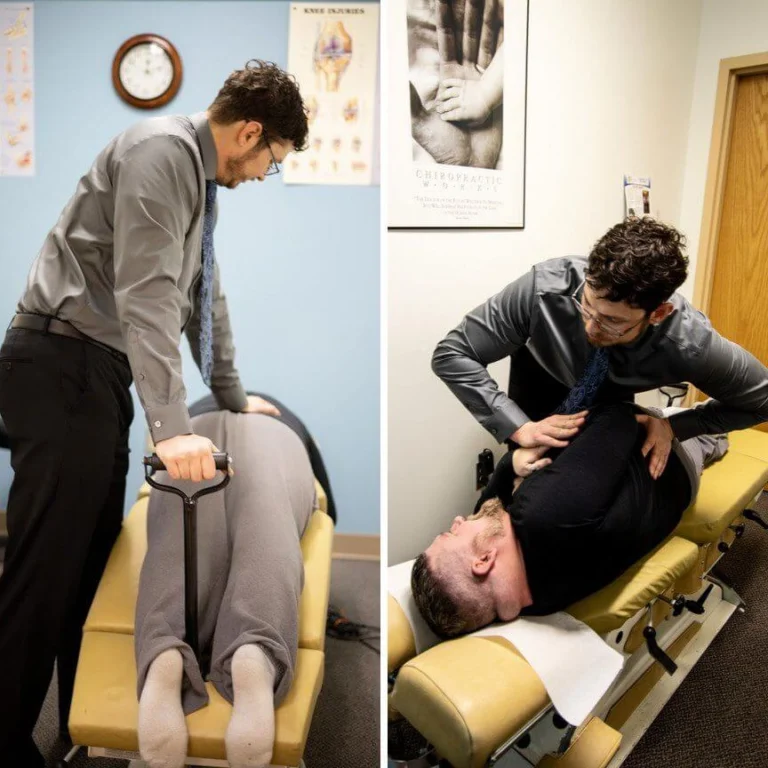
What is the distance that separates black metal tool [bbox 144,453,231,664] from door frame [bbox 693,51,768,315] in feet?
2.23

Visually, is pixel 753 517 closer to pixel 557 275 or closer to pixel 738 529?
pixel 738 529

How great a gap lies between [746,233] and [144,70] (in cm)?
94

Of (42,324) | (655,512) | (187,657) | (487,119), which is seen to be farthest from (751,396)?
(42,324)

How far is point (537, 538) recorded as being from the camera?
806 mm

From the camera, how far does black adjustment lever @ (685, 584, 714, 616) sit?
2.89 feet

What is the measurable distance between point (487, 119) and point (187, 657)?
2.57 feet

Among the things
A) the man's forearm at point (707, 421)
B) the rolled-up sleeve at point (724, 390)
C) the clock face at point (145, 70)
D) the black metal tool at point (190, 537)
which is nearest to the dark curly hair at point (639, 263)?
the rolled-up sleeve at point (724, 390)

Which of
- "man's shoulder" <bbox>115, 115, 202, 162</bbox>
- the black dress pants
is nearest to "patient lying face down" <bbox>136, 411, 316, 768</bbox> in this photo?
the black dress pants

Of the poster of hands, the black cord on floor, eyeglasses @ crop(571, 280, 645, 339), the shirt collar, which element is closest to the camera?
the poster of hands

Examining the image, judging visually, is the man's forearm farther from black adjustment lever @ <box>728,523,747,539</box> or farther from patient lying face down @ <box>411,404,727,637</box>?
black adjustment lever @ <box>728,523,747,539</box>

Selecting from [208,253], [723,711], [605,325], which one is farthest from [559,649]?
[208,253]

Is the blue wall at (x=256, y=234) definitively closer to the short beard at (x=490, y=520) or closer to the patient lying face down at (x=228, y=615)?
the patient lying face down at (x=228, y=615)

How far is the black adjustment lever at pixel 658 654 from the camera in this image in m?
0.85

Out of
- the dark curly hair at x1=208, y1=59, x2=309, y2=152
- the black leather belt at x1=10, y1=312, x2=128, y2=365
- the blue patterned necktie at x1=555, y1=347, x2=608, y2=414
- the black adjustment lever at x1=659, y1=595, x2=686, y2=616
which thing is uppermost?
the dark curly hair at x1=208, y1=59, x2=309, y2=152
